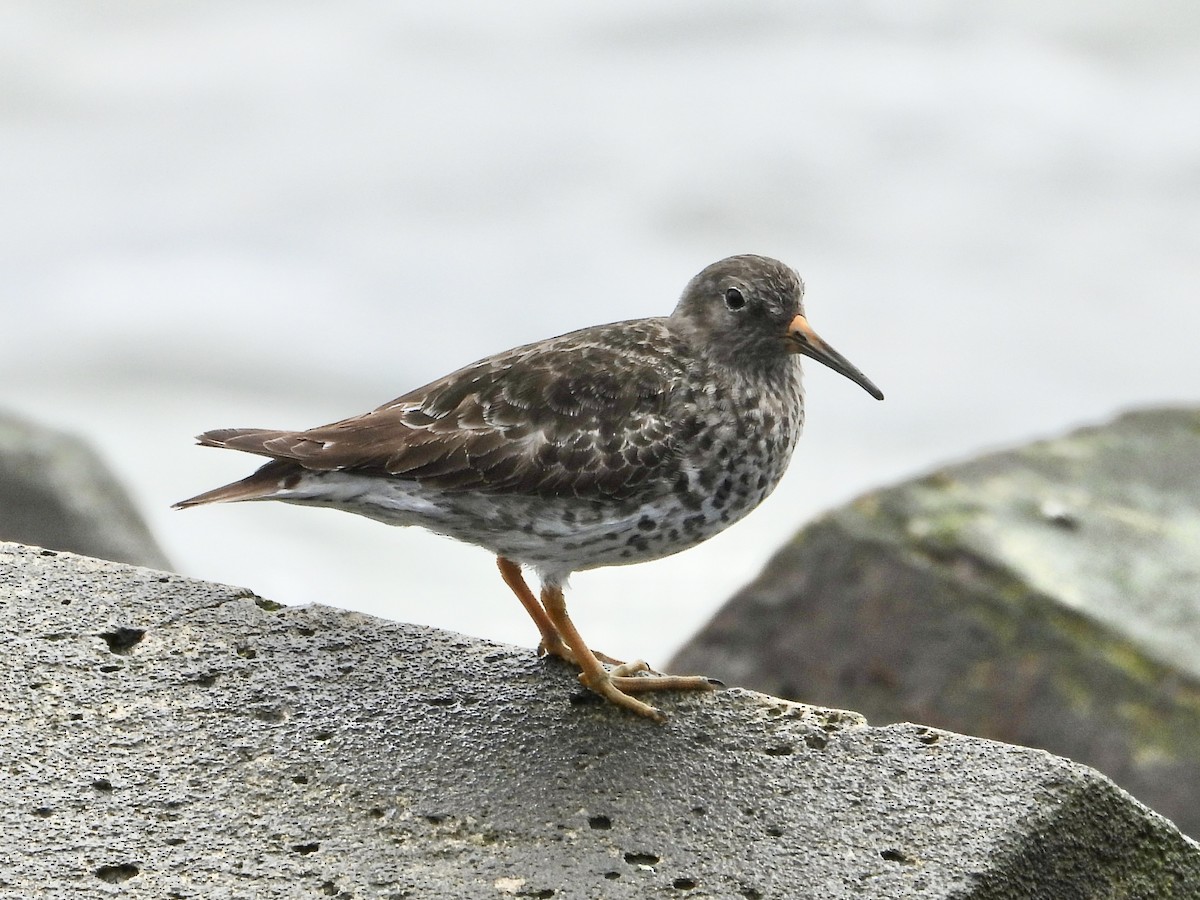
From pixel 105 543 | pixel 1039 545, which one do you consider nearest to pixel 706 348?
pixel 1039 545

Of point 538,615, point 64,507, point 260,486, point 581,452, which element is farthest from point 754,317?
point 64,507

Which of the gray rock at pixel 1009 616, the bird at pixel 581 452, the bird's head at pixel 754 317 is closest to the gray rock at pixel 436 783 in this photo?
the bird at pixel 581 452

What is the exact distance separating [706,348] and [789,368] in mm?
423

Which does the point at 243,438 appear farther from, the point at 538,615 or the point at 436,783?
the point at 436,783

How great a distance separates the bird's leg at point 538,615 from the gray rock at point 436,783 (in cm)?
22

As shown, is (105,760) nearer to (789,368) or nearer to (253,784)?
(253,784)

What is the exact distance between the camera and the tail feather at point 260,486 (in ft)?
Answer: 20.9

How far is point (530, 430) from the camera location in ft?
20.9

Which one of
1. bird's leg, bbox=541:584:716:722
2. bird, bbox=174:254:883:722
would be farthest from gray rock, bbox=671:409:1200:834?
bird's leg, bbox=541:584:716:722

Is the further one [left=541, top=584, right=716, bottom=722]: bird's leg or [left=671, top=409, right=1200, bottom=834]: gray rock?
[left=671, top=409, right=1200, bottom=834]: gray rock

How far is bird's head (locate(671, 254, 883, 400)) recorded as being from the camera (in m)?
6.73

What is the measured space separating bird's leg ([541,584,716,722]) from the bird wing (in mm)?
550

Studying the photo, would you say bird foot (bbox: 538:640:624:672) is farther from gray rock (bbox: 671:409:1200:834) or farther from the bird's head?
gray rock (bbox: 671:409:1200:834)

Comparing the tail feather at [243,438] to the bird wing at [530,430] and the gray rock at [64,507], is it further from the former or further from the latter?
the gray rock at [64,507]
